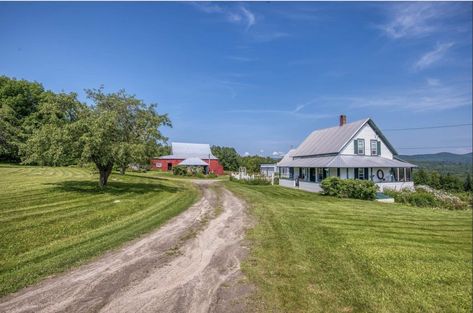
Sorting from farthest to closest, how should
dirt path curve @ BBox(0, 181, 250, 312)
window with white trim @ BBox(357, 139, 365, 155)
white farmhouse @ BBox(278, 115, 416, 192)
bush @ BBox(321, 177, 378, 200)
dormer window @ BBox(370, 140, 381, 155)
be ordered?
1. dormer window @ BBox(370, 140, 381, 155)
2. window with white trim @ BBox(357, 139, 365, 155)
3. white farmhouse @ BBox(278, 115, 416, 192)
4. bush @ BBox(321, 177, 378, 200)
5. dirt path curve @ BBox(0, 181, 250, 312)

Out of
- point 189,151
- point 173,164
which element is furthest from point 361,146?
point 189,151

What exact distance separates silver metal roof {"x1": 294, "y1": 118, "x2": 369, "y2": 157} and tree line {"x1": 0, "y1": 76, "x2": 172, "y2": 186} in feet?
57.5

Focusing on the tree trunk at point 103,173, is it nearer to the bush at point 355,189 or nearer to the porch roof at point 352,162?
the bush at point 355,189

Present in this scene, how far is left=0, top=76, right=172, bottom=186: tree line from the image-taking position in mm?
16156

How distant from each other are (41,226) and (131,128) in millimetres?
10851

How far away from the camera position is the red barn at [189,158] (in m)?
52.8

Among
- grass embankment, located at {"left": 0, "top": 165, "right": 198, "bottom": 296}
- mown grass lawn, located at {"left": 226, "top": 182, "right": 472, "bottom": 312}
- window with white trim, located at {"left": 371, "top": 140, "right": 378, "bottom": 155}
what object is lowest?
mown grass lawn, located at {"left": 226, "top": 182, "right": 472, "bottom": 312}

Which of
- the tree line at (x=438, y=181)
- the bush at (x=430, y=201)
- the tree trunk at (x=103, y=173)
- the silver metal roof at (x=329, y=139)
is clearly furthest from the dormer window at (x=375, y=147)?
the tree trunk at (x=103, y=173)

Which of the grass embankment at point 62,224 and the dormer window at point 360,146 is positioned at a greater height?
the dormer window at point 360,146

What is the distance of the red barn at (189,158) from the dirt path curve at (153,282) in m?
41.9

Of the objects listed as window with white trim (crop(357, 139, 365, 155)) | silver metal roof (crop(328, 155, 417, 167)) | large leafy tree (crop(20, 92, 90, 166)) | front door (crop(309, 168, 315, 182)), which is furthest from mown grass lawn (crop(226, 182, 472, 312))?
front door (crop(309, 168, 315, 182))

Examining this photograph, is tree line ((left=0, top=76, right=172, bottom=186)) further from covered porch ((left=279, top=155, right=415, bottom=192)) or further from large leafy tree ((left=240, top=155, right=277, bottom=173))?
large leafy tree ((left=240, top=155, right=277, bottom=173))

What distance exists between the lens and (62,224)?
1012 cm

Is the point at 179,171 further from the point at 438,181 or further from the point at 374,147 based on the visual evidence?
the point at 438,181
